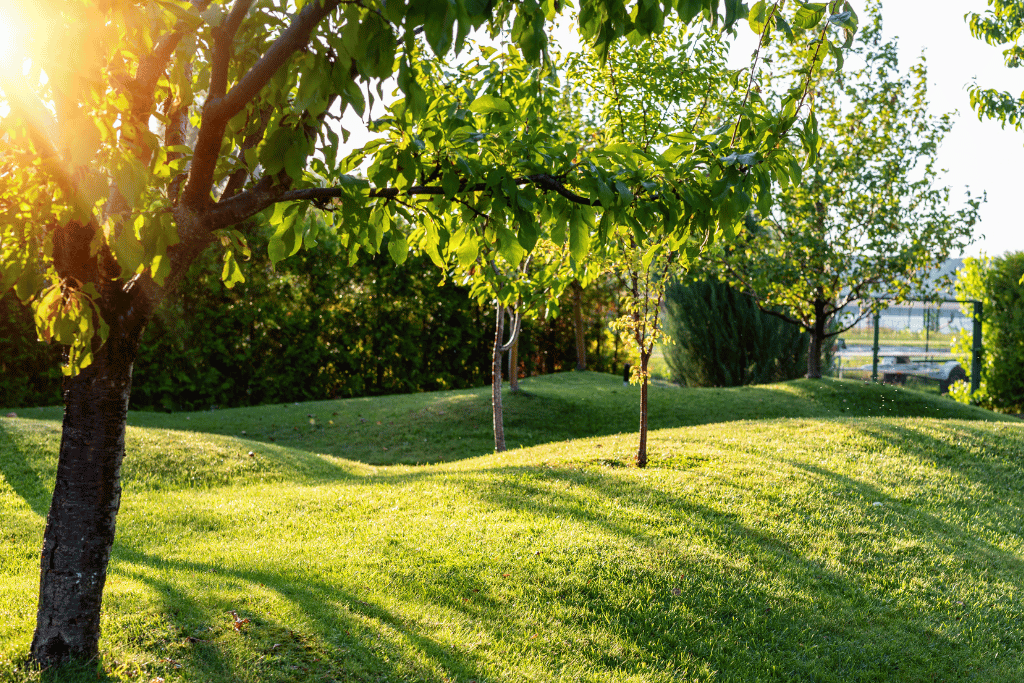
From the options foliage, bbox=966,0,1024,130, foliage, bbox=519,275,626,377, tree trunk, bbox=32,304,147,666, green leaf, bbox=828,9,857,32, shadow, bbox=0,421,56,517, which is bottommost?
shadow, bbox=0,421,56,517

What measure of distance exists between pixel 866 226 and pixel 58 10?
12.1m

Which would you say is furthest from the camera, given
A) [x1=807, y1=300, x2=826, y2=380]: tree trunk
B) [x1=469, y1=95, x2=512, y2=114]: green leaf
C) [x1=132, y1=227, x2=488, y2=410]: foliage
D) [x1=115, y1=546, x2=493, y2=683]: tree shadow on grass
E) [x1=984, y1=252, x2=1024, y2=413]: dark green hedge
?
[x1=984, y1=252, x2=1024, y2=413]: dark green hedge

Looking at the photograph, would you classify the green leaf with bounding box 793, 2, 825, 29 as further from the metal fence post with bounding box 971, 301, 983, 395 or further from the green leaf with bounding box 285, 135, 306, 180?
the metal fence post with bounding box 971, 301, 983, 395

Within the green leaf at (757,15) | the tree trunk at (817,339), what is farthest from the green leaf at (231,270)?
the tree trunk at (817,339)

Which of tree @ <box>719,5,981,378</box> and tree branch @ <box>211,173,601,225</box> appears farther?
tree @ <box>719,5,981,378</box>

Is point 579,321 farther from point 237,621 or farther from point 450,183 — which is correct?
point 450,183

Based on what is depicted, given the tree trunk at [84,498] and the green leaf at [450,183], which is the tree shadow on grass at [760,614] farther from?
the green leaf at [450,183]

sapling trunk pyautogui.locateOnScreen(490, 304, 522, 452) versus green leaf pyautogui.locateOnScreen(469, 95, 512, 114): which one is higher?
green leaf pyautogui.locateOnScreen(469, 95, 512, 114)

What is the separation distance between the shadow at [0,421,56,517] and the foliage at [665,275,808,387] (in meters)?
11.7

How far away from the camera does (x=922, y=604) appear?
183 inches

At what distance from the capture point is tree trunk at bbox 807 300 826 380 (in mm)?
12961

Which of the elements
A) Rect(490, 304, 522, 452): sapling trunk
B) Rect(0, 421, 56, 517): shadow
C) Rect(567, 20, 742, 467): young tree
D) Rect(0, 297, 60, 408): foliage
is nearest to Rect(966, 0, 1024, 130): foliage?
Rect(567, 20, 742, 467): young tree

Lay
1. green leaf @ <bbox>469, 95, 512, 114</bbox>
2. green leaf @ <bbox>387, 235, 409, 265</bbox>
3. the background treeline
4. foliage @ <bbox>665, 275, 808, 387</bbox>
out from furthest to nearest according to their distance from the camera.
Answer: foliage @ <bbox>665, 275, 808, 387</bbox>
the background treeline
green leaf @ <bbox>387, 235, 409, 265</bbox>
green leaf @ <bbox>469, 95, 512, 114</bbox>

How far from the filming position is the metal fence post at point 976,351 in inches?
557
